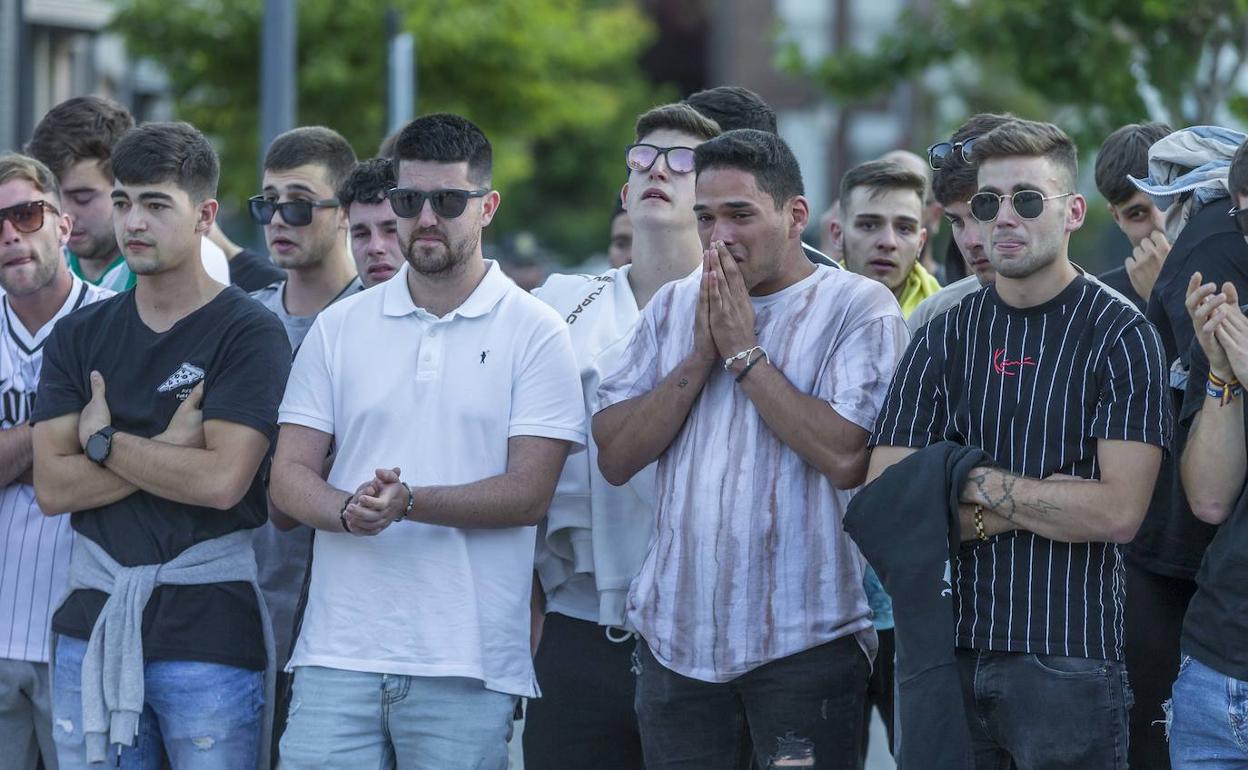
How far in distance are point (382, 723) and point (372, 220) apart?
1.98 m

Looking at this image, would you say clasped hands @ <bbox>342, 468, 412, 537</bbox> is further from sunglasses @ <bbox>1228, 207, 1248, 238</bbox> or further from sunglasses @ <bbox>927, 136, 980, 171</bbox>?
sunglasses @ <bbox>1228, 207, 1248, 238</bbox>

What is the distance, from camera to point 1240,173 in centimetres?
424

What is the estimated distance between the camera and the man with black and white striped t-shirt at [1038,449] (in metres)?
4.17

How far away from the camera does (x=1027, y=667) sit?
13.8 feet

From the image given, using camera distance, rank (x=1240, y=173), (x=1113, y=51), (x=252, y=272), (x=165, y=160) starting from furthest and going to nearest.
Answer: (x=1113, y=51) → (x=252, y=272) → (x=165, y=160) → (x=1240, y=173)

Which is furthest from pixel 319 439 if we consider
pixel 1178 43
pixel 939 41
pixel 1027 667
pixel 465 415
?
pixel 939 41

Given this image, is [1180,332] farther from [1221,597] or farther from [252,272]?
[252,272]

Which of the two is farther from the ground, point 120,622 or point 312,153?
point 312,153

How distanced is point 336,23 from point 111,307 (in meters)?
14.8

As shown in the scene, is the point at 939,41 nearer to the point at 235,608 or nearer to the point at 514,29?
the point at 514,29

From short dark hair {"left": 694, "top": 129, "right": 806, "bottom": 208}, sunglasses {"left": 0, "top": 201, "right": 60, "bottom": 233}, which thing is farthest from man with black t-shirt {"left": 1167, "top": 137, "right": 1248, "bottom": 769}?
sunglasses {"left": 0, "top": 201, "right": 60, "bottom": 233}

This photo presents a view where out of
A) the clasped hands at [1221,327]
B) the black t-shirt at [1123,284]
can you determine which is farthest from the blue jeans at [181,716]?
the black t-shirt at [1123,284]

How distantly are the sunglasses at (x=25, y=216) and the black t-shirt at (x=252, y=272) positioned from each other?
1.15 m

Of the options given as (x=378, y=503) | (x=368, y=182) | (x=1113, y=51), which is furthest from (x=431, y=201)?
(x=1113, y=51)
